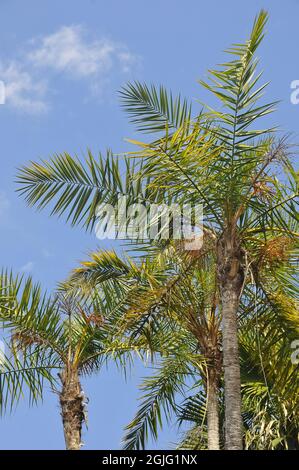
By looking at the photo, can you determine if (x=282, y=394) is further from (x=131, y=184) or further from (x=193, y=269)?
(x=131, y=184)

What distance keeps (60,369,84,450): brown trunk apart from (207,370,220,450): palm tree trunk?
1.89m

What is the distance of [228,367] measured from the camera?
50.7ft

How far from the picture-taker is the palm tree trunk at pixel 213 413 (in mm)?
16859

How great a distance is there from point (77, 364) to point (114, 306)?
1.45 metres

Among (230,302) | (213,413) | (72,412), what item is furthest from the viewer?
(213,413)

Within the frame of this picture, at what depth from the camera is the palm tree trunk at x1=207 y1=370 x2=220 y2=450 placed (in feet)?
55.3

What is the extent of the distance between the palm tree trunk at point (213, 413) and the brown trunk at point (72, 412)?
189 cm

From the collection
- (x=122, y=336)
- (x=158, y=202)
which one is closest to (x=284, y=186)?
(x=158, y=202)

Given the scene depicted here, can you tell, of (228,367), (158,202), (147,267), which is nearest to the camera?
(228,367)

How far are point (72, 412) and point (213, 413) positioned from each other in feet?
6.90

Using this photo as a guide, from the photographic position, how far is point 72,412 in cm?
1605

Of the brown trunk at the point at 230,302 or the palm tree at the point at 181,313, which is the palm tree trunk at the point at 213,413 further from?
the brown trunk at the point at 230,302

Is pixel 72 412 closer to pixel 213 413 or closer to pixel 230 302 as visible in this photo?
pixel 213 413

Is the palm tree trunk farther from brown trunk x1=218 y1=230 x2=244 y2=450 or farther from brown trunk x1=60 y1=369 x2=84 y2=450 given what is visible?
brown trunk x1=60 y1=369 x2=84 y2=450
